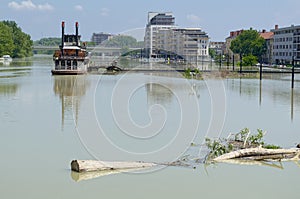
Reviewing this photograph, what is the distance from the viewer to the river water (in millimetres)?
9695

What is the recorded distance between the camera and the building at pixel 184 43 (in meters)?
48.4

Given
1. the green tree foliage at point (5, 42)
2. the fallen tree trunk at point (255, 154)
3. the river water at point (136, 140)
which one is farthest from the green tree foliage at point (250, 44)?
the fallen tree trunk at point (255, 154)

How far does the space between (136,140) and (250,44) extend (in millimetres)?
62193

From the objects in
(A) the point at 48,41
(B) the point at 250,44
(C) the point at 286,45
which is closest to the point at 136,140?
(C) the point at 286,45

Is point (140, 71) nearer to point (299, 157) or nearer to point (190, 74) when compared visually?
point (190, 74)

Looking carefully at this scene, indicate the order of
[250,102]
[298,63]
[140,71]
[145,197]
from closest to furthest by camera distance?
[145,197]
[250,102]
[140,71]
[298,63]

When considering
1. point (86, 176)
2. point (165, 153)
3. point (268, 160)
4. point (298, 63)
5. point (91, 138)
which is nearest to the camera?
point (86, 176)

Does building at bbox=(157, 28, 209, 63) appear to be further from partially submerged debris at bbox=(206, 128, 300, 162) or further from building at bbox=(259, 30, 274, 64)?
partially submerged debris at bbox=(206, 128, 300, 162)

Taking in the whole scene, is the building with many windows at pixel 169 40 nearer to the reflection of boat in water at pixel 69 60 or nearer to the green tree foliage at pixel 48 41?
the reflection of boat in water at pixel 69 60

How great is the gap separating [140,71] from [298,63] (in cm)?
2353

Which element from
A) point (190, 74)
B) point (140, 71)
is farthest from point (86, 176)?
point (140, 71)

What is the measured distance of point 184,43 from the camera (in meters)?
62.3

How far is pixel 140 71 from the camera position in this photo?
47.4 meters

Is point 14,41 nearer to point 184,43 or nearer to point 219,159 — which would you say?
point 184,43
